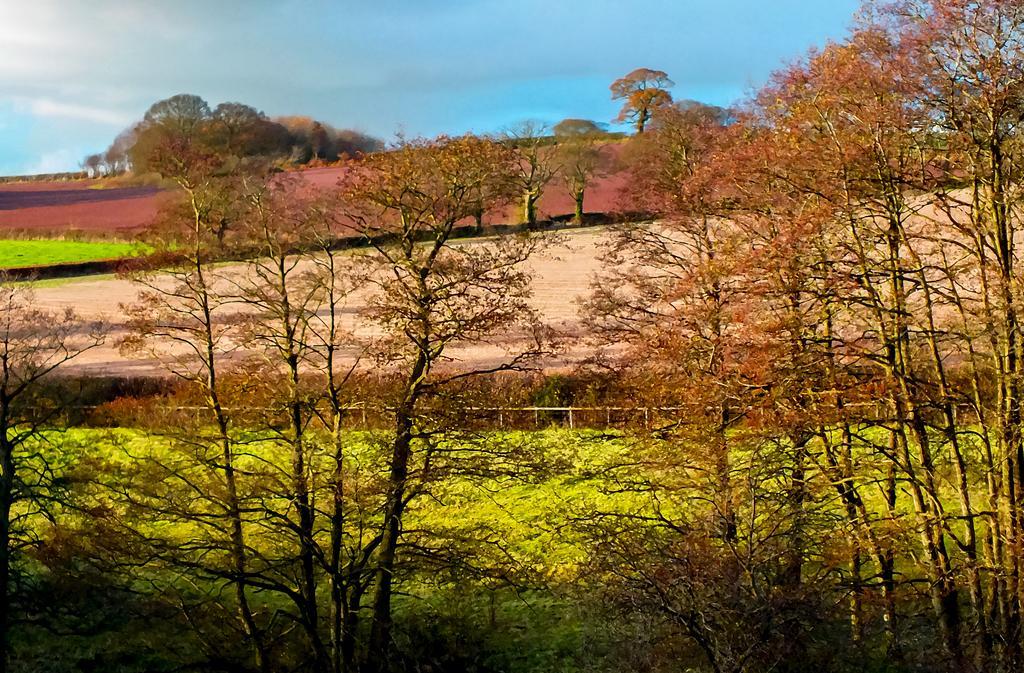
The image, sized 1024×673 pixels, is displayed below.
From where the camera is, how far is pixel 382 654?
17.7 meters

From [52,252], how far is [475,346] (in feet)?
124

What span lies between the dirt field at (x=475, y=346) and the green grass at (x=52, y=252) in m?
2.99

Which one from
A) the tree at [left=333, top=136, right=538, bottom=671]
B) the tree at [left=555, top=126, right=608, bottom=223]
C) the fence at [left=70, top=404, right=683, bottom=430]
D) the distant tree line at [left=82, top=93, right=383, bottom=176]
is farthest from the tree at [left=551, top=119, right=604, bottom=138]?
the tree at [left=333, top=136, right=538, bottom=671]

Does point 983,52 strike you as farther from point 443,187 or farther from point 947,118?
point 443,187

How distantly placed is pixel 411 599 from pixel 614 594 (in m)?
11.2

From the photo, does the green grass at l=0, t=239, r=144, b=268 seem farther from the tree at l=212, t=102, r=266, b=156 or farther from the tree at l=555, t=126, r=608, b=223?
the tree at l=555, t=126, r=608, b=223

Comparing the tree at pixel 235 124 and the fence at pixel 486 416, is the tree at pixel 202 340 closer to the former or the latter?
the fence at pixel 486 416

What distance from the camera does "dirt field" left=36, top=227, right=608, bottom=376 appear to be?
38594 millimetres

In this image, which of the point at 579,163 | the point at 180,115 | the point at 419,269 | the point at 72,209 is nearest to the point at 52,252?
the point at 72,209

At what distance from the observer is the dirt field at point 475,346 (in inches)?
1519

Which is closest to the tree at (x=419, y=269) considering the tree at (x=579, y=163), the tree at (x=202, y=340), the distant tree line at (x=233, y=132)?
the tree at (x=202, y=340)

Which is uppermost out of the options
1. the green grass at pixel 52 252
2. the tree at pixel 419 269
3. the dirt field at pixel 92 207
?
the dirt field at pixel 92 207

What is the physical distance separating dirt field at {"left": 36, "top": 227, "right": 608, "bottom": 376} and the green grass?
9.82 ft

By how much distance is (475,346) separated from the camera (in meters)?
36.0
